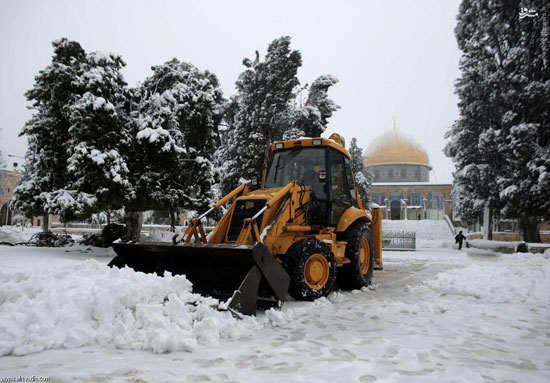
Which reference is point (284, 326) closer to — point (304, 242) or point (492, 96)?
point (304, 242)

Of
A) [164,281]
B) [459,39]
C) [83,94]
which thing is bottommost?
[164,281]

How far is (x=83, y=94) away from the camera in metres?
14.0

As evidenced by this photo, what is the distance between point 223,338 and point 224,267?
144cm

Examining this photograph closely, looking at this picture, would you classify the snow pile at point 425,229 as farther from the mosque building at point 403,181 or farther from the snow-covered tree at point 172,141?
the snow-covered tree at point 172,141

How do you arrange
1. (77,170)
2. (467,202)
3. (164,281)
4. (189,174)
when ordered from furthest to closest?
(467,202), (189,174), (77,170), (164,281)

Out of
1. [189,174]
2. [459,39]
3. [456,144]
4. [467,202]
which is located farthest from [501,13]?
[189,174]

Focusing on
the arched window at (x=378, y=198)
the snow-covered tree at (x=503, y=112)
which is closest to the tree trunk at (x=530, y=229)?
the snow-covered tree at (x=503, y=112)

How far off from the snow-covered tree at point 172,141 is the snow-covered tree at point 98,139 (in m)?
0.73

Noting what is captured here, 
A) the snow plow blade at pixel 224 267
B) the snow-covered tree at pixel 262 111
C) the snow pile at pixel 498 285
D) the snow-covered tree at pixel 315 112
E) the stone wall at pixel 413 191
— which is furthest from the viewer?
the stone wall at pixel 413 191

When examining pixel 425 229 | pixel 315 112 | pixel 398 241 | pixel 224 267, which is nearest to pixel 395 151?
pixel 425 229

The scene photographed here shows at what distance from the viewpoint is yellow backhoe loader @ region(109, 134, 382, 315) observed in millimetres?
5723

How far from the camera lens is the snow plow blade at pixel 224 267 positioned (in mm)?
5336

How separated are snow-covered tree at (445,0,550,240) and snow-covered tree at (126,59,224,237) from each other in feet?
48.5

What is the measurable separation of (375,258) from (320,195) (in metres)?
2.99
